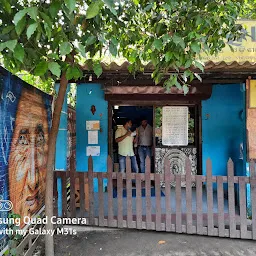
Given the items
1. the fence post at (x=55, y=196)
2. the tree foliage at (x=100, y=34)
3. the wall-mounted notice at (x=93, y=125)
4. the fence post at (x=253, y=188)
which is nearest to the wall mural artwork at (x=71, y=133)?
the wall-mounted notice at (x=93, y=125)

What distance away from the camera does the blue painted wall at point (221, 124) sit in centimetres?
567

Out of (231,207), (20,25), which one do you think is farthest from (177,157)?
(20,25)

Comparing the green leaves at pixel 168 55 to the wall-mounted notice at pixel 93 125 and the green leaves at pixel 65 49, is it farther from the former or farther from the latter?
the wall-mounted notice at pixel 93 125

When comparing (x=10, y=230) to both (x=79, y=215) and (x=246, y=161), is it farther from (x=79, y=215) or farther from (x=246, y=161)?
(x=246, y=161)

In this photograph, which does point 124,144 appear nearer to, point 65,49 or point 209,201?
point 209,201

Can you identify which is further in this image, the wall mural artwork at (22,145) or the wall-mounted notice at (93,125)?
the wall-mounted notice at (93,125)

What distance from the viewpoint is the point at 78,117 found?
5742 millimetres

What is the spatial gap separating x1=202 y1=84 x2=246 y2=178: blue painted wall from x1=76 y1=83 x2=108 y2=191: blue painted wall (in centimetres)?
228

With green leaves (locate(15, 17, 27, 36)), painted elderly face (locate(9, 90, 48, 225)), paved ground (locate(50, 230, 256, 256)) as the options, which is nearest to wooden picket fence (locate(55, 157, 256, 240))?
paved ground (locate(50, 230, 256, 256))

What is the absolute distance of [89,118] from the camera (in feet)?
18.8

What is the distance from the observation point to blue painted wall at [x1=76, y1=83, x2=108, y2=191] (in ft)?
18.7

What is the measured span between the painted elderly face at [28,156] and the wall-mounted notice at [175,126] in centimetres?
301

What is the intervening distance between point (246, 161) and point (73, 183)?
2.99 m

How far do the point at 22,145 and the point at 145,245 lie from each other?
2.18 metres
